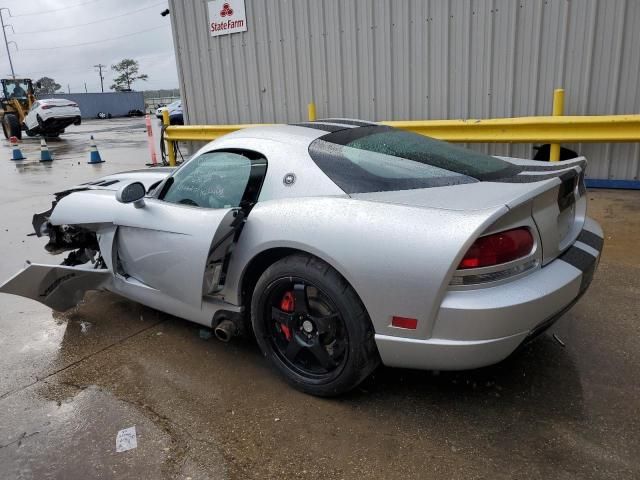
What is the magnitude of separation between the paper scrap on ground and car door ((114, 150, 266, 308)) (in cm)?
81

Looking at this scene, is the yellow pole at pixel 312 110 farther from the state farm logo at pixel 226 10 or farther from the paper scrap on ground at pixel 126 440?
the paper scrap on ground at pixel 126 440

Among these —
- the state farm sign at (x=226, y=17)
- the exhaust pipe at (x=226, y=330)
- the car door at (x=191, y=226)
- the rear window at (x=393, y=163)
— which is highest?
the state farm sign at (x=226, y=17)

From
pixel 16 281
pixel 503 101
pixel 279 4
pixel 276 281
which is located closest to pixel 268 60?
pixel 279 4

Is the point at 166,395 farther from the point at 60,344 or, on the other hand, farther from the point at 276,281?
the point at 60,344

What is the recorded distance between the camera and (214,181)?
10.9 ft

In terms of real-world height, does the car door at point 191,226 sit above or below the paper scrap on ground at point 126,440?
above

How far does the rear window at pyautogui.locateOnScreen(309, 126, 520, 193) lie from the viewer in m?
2.66

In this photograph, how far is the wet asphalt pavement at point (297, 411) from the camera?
2.29m

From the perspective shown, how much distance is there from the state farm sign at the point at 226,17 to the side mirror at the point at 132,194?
5845 millimetres

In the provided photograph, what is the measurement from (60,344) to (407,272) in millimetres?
2654

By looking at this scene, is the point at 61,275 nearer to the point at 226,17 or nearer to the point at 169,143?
the point at 226,17

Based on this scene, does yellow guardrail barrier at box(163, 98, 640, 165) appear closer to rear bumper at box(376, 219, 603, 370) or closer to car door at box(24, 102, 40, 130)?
rear bumper at box(376, 219, 603, 370)

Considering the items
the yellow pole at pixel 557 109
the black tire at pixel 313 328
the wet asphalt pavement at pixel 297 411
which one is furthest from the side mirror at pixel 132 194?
the yellow pole at pixel 557 109

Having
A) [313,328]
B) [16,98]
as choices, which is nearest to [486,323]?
[313,328]
